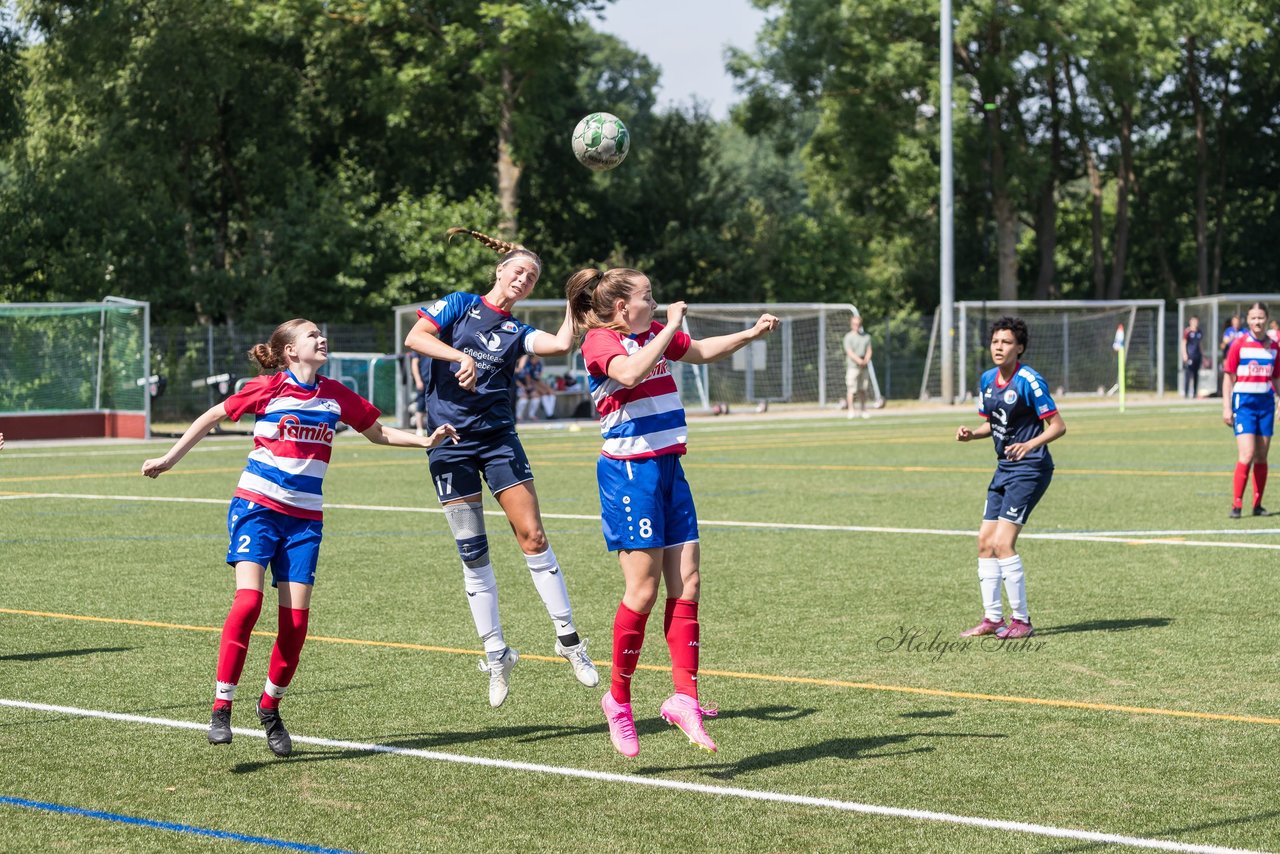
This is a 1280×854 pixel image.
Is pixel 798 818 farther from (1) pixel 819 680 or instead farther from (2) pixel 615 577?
(2) pixel 615 577

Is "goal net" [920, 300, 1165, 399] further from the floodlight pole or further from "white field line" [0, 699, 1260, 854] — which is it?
"white field line" [0, 699, 1260, 854]

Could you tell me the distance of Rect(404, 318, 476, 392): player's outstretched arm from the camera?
760 centimetres

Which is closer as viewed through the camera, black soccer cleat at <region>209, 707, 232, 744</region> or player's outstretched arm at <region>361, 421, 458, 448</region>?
black soccer cleat at <region>209, 707, 232, 744</region>

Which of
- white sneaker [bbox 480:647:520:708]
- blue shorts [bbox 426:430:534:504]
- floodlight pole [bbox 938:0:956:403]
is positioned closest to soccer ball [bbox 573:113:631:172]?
blue shorts [bbox 426:430:534:504]

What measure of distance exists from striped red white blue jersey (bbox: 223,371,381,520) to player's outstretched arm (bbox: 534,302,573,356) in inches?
38.2

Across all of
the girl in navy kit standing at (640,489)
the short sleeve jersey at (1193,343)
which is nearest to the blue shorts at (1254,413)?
the girl in navy kit standing at (640,489)

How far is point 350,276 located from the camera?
44.8m

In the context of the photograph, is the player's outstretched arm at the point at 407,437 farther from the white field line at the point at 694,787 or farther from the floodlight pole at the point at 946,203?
the floodlight pole at the point at 946,203

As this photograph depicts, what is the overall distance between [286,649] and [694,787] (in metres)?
1.82

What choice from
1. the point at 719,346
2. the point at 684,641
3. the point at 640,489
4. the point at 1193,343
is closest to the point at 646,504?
the point at 640,489

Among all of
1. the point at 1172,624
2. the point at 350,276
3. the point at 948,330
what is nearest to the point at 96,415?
the point at 350,276

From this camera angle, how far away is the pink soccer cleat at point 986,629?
9.64m

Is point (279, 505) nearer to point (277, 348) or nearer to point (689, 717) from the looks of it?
point (277, 348)

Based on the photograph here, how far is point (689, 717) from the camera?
6652 mm
